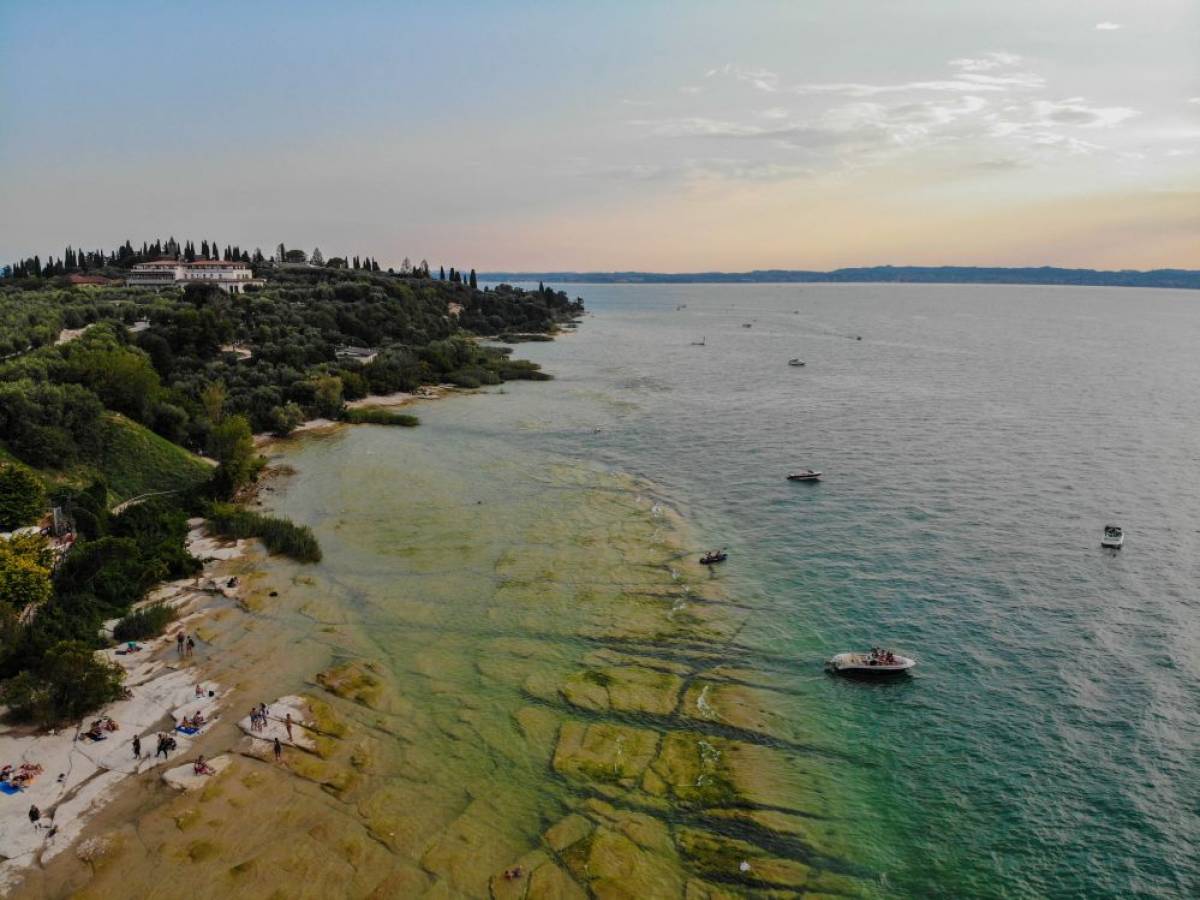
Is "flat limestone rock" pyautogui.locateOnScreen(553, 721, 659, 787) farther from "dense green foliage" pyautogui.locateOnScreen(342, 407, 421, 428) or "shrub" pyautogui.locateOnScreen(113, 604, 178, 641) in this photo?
"dense green foliage" pyautogui.locateOnScreen(342, 407, 421, 428)

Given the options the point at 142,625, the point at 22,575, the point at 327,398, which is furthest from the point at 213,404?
the point at 142,625

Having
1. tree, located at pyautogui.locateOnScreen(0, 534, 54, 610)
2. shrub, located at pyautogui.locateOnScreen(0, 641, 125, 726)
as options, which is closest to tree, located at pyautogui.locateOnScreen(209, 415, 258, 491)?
tree, located at pyautogui.locateOnScreen(0, 534, 54, 610)

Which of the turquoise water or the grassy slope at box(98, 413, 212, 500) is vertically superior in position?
the grassy slope at box(98, 413, 212, 500)

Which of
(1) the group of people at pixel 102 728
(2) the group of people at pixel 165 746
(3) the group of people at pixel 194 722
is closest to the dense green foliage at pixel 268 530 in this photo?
(3) the group of people at pixel 194 722

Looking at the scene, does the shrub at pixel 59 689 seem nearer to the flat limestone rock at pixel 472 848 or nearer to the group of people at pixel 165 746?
the group of people at pixel 165 746

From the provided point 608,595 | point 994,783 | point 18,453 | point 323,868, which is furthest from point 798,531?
point 18,453
